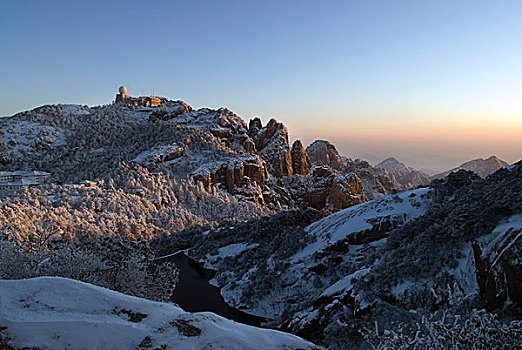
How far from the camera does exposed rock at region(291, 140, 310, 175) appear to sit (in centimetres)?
10406

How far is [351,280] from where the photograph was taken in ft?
53.4

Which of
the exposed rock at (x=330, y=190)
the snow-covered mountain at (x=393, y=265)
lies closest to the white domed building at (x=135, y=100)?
the exposed rock at (x=330, y=190)

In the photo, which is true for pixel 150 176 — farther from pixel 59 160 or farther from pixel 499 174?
pixel 499 174

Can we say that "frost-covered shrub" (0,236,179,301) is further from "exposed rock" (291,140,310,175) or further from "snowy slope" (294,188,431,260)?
"exposed rock" (291,140,310,175)

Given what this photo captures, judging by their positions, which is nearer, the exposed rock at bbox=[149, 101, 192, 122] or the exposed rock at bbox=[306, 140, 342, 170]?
the exposed rock at bbox=[149, 101, 192, 122]

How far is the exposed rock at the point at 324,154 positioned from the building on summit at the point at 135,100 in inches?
2645

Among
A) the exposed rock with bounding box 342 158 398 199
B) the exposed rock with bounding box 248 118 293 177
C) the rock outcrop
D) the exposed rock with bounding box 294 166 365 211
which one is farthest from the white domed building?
the exposed rock with bounding box 342 158 398 199

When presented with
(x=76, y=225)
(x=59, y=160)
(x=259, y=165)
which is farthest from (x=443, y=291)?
(x=59, y=160)

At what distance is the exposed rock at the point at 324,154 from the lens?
12588cm

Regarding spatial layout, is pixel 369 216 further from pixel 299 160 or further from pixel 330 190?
pixel 299 160

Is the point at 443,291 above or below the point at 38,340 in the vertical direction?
below

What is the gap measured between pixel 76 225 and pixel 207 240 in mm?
16809

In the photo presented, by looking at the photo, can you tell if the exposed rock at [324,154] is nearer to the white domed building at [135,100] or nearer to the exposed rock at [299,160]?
the exposed rock at [299,160]

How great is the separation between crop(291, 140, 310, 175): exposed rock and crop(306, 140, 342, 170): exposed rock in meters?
19.1
